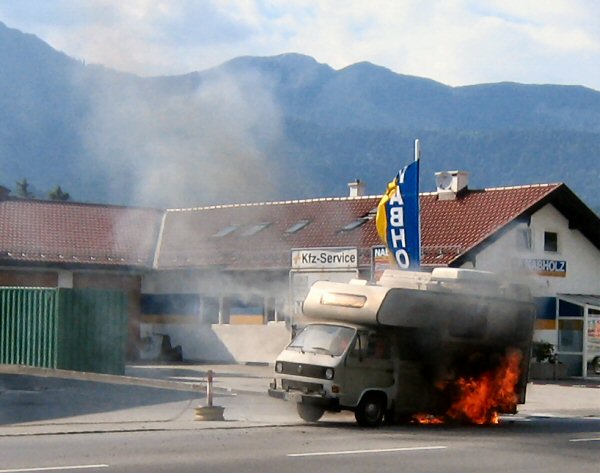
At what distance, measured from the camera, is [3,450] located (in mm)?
15414

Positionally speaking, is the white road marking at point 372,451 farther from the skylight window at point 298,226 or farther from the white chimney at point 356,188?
the white chimney at point 356,188

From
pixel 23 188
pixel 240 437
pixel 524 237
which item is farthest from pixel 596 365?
pixel 23 188

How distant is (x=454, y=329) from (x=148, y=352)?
74.9ft

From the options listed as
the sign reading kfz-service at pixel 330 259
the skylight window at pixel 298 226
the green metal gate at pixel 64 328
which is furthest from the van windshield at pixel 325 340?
the skylight window at pixel 298 226

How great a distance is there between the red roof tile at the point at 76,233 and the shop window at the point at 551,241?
14801 mm

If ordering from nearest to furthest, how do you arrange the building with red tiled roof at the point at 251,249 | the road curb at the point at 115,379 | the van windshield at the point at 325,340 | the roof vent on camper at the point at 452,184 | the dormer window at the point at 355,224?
the van windshield at the point at 325,340 → the road curb at the point at 115,379 → the building with red tiled roof at the point at 251,249 → the roof vent on camper at the point at 452,184 → the dormer window at the point at 355,224

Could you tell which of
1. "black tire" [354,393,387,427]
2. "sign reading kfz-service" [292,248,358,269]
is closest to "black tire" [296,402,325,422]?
"black tire" [354,393,387,427]

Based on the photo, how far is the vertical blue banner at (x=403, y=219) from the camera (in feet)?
105

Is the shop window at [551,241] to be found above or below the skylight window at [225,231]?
below

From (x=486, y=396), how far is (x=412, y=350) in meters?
1.83

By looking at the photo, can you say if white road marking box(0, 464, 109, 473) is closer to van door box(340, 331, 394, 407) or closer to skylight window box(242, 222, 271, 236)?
van door box(340, 331, 394, 407)

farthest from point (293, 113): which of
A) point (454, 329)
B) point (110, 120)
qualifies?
point (454, 329)

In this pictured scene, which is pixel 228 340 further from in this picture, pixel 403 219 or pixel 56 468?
pixel 56 468

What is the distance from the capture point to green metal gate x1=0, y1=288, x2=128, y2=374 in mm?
29000
